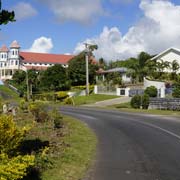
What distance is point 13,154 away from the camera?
10148mm

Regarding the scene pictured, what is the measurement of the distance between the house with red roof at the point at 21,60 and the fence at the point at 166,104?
7801 centimetres

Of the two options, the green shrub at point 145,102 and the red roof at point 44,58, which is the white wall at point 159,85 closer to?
the green shrub at point 145,102

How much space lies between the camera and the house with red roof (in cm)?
12388

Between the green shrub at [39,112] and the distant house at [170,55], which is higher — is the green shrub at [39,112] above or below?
below

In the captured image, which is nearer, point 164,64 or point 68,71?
point 164,64

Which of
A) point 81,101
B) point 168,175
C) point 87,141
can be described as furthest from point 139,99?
point 168,175

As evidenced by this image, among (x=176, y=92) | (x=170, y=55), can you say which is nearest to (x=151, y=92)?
(x=176, y=92)

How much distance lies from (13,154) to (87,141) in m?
8.44

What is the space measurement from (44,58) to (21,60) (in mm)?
7838

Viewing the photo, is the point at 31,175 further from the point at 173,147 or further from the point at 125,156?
the point at 173,147

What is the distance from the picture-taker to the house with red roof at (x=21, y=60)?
12388 centimetres

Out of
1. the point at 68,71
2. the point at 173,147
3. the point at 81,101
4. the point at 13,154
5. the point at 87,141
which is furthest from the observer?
the point at 68,71

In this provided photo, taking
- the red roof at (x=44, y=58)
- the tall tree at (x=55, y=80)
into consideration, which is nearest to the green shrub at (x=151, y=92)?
the tall tree at (x=55, y=80)

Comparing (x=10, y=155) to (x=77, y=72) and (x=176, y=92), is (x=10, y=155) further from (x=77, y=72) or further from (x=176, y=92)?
(x=77, y=72)
